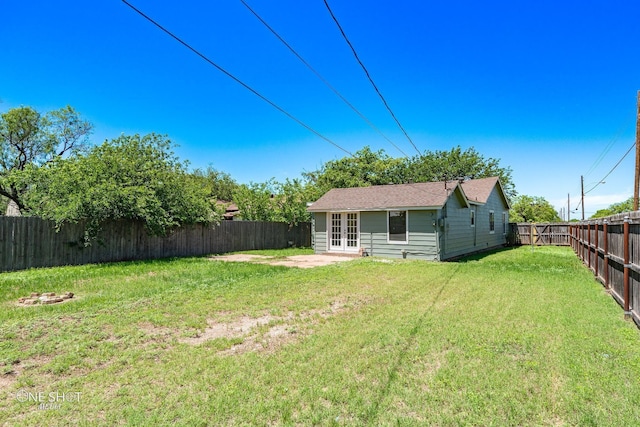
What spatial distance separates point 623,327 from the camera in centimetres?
457

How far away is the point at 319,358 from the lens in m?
3.53

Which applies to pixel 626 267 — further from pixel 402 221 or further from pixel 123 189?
Answer: pixel 123 189

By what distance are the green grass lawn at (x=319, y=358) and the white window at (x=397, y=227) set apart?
22.5ft

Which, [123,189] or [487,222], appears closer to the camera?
[123,189]

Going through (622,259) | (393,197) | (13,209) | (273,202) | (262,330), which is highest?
(273,202)

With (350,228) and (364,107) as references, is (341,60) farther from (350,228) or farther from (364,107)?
(350,228)

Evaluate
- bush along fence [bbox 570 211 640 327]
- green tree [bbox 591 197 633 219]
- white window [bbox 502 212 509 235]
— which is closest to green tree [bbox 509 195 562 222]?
green tree [bbox 591 197 633 219]

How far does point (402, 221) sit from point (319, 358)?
427 inches

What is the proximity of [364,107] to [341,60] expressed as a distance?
7.57 ft

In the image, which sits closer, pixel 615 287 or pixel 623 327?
pixel 623 327

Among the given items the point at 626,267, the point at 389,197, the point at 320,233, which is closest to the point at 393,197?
the point at 389,197

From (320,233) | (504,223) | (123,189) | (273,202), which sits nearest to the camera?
(123,189)

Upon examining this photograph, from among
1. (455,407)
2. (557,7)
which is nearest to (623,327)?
(455,407)

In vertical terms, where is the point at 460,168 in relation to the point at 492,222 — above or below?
above
